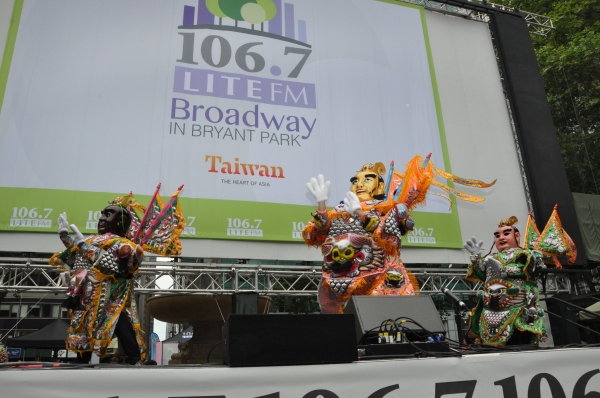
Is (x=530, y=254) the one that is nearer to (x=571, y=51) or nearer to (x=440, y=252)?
(x=440, y=252)

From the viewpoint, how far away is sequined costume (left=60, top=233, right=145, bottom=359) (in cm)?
312

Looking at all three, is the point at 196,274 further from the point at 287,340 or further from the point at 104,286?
the point at 287,340

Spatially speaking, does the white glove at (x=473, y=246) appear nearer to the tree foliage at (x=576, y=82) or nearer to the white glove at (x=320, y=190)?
the white glove at (x=320, y=190)

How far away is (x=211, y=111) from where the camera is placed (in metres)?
5.14

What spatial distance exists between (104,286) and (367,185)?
75.4 inches

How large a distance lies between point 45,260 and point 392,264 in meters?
2.92

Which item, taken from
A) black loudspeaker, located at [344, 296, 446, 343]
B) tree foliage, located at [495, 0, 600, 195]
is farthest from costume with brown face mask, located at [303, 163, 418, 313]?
tree foliage, located at [495, 0, 600, 195]

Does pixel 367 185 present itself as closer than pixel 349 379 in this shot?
No

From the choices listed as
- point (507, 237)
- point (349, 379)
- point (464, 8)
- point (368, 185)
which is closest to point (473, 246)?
point (507, 237)

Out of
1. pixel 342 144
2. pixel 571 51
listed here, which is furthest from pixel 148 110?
pixel 571 51

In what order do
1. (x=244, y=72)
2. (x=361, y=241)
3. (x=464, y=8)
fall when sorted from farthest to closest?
(x=464, y=8) → (x=244, y=72) → (x=361, y=241)

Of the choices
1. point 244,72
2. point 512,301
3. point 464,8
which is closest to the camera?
point 512,301

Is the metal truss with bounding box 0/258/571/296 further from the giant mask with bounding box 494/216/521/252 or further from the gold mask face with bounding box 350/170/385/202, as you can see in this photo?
the gold mask face with bounding box 350/170/385/202

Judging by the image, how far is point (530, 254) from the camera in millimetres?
3615
